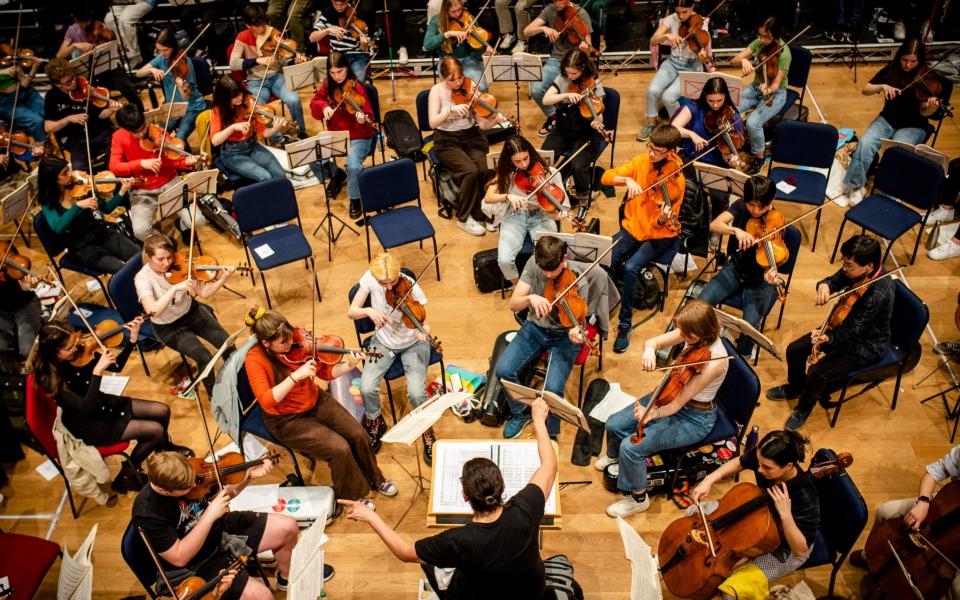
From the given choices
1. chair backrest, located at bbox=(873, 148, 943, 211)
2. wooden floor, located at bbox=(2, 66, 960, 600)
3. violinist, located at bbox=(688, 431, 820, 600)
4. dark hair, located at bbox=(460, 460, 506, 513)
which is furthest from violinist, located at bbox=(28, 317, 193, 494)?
chair backrest, located at bbox=(873, 148, 943, 211)

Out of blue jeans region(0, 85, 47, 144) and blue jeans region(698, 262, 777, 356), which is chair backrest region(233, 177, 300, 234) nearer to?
blue jeans region(0, 85, 47, 144)

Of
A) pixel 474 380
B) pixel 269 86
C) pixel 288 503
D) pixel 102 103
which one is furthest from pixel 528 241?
pixel 102 103

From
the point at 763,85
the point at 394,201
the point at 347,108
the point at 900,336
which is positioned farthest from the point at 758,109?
the point at 347,108

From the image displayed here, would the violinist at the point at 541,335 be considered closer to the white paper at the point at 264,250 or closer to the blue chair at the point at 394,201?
the blue chair at the point at 394,201

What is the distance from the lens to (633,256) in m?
5.93

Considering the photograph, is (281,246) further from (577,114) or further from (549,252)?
(577,114)

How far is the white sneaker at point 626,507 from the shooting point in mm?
4816

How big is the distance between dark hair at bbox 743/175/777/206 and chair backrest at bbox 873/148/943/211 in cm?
157

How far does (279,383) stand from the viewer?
4.59 metres

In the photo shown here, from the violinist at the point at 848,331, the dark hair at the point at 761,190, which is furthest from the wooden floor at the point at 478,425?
the dark hair at the point at 761,190

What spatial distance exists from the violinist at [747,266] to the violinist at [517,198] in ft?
4.19

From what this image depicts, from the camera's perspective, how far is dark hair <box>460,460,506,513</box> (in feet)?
10.9

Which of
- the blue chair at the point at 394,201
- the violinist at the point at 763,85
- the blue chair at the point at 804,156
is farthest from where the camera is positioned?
the violinist at the point at 763,85

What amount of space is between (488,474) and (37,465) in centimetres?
377
